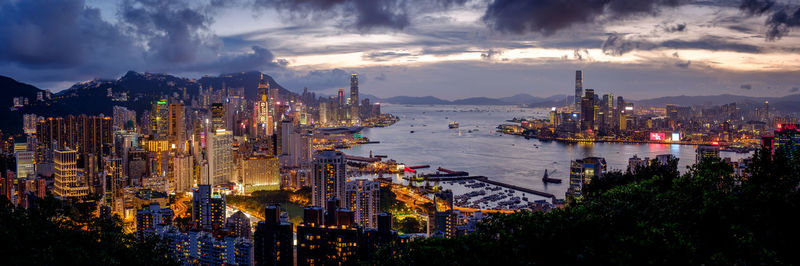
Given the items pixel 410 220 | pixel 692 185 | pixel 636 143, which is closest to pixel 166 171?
pixel 410 220

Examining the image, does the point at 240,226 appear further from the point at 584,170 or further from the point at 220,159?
the point at 220,159

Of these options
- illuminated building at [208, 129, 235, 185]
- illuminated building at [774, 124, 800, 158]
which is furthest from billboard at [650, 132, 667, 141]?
illuminated building at [208, 129, 235, 185]

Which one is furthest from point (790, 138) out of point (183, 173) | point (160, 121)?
point (160, 121)

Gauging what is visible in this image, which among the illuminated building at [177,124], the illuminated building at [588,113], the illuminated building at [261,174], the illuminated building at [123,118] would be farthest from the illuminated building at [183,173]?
the illuminated building at [588,113]

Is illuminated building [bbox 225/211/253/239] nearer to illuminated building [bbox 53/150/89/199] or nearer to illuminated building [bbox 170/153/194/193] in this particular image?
illuminated building [bbox 53/150/89/199]

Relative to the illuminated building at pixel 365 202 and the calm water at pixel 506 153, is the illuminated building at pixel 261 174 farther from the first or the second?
the illuminated building at pixel 365 202

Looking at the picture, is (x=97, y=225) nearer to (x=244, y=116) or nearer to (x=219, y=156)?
(x=219, y=156)
